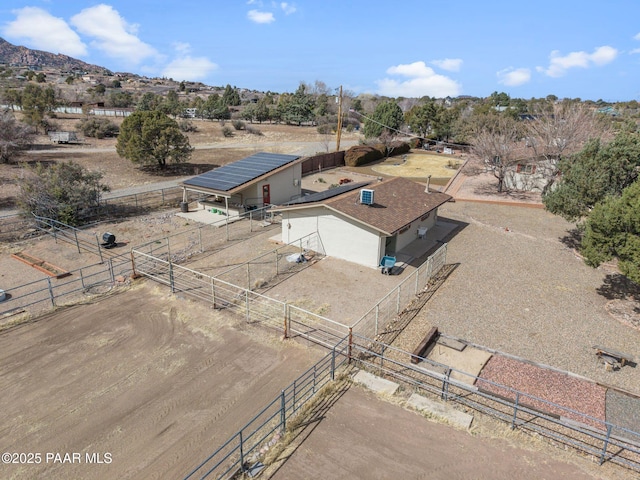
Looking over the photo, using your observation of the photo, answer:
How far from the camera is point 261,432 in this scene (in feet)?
34.1

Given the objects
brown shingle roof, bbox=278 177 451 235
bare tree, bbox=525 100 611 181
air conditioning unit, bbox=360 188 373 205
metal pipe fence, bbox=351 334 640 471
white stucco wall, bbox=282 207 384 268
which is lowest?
metal pipe fence, bbox=351 334 640 471

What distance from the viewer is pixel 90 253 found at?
21.6 metres

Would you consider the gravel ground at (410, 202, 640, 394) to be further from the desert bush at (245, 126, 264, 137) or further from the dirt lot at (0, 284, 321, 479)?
the desert bush at (245, 126, 264, 137)

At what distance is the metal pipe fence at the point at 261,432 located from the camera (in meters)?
9.14

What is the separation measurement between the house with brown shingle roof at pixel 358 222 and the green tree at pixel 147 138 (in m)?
21.2

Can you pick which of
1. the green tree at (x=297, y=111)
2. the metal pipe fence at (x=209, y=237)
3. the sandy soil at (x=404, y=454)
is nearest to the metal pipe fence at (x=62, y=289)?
the metal pipe fence at (x=209, y=237)

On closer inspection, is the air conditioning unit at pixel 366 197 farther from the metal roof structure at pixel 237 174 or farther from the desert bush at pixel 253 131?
the desert bush at pixel 253 131

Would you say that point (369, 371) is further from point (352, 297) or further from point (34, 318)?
point (34, 318)

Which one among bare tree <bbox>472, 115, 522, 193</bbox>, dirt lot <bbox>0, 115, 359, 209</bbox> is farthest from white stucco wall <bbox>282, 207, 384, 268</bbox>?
bare tree <bbox>472, 115, 522, 193</bbox>

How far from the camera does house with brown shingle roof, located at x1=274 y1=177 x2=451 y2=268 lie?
20.3 metres

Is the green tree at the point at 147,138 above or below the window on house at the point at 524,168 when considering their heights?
above

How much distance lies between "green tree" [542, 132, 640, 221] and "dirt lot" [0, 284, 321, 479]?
642 inches

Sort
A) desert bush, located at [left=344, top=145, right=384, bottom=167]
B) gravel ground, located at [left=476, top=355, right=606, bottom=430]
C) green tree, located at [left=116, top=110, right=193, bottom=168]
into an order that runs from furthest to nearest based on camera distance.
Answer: desert bush, located at [left=344, top=145, right=384, bottom=167] → green tree, located at [left=116, top=110, right=193, bottom=168] → gravel ground, located at [left=476, top=355, right=606, bottom=430]

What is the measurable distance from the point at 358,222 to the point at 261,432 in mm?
12104
